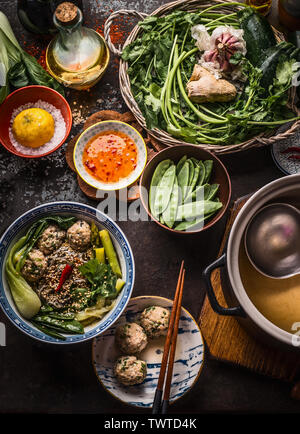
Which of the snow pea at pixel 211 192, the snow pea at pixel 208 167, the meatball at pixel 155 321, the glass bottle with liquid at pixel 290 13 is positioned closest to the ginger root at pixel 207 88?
the snow pea at pixel 208 167

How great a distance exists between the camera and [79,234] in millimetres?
2033

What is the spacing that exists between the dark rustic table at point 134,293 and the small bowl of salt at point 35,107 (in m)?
0.08

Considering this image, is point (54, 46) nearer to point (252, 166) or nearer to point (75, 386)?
point (252, 166)

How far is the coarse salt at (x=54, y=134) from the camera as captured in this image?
220cm

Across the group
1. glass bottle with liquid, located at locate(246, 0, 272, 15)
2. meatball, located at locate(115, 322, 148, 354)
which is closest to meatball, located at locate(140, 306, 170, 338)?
meatball, located at locate(115, 322, 148, 354)

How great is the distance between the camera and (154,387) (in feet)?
6.77

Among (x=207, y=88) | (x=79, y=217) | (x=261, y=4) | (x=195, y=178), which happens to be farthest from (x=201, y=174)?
(x=261, y=4)

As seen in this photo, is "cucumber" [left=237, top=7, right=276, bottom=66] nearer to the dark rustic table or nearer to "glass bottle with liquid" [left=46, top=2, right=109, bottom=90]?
the dark rustic table

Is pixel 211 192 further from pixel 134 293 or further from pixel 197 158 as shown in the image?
pixel 134 293

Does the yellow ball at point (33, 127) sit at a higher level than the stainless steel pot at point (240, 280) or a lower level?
higher

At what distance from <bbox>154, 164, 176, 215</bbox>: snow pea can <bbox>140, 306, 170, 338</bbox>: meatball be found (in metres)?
0.47

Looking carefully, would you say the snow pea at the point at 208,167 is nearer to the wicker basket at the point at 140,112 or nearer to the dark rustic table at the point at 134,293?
the wicker basket at the point at 140,112

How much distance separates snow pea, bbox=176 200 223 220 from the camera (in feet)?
6.73

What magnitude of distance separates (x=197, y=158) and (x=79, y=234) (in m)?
0.70
